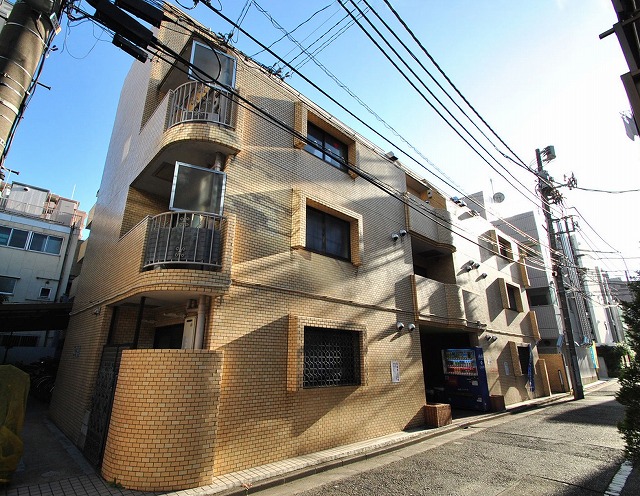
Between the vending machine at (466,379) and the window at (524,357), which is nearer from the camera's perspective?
the vending machine at (466,379)

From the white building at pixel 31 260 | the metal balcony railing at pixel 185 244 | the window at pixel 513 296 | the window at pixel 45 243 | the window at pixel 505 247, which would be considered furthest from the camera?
the window at pixel 45 243

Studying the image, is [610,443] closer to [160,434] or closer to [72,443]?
[160,434]

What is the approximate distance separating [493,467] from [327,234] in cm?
671

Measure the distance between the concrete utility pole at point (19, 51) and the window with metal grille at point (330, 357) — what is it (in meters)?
6.56

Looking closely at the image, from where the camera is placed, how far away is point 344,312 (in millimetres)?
9227

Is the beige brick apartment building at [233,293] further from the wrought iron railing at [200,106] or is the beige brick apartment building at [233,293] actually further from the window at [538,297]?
the window at [538,297]

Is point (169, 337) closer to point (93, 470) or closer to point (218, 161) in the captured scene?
point (93, 470)

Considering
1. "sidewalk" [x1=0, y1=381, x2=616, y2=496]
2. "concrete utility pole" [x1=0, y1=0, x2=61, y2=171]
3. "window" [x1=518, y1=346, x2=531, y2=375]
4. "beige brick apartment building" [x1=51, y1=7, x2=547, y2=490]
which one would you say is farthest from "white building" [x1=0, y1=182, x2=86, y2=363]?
"window" [x1=518, y1=346, x2=531, y2=375]

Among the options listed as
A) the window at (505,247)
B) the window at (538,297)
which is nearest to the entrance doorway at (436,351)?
the window at (505,247)

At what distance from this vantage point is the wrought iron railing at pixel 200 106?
7.80 meters

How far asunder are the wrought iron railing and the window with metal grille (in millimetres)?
5606

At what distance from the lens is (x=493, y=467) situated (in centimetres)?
666

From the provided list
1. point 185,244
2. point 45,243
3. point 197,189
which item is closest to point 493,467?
point 185,244

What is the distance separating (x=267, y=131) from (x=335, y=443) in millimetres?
8229
